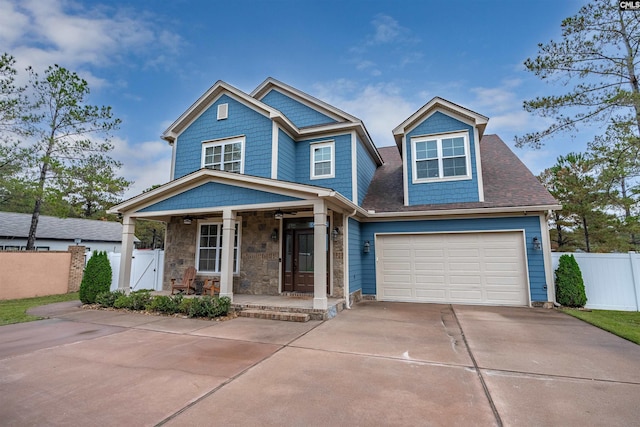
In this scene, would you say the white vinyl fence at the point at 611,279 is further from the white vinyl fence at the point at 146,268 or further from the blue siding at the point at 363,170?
the white vinyl fence at the point at 146,268

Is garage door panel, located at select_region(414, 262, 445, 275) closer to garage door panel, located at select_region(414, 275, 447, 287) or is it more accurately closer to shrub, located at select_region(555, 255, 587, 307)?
garage door panel, located at select_region(414, 275, 447, 287)

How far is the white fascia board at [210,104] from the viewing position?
9.52 meters

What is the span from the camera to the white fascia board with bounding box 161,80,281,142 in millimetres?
9518

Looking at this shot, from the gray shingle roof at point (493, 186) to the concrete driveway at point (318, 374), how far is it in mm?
3497

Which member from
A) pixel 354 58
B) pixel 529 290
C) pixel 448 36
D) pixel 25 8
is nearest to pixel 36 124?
pixel 25 8

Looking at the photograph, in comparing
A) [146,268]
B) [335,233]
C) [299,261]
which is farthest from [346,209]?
[146,268]

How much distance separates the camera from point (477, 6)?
31.6 feet

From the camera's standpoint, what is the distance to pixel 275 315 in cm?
695

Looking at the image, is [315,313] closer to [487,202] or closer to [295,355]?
[295,355]

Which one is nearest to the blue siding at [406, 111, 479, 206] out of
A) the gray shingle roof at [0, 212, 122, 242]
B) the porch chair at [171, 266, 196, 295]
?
the porch chair at [171, 266, 196, 295]

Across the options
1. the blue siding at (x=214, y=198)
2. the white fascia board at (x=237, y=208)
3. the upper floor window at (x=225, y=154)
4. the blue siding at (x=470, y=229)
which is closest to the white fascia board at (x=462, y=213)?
the blue siding at (x=470, y=229)

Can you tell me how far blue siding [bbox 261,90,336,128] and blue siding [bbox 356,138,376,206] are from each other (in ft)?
4.50

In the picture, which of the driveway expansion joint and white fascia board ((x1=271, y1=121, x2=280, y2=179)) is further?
white fascia board ((x1=271, y1=121, x2=280, y2=179))

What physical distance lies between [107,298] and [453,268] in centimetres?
981
